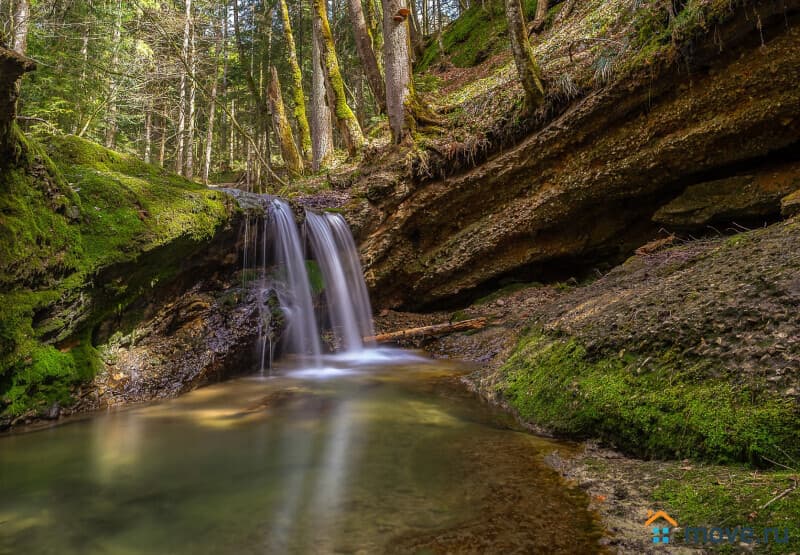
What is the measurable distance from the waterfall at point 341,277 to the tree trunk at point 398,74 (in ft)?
9.06

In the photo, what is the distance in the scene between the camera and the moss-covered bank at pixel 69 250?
4.06 metres

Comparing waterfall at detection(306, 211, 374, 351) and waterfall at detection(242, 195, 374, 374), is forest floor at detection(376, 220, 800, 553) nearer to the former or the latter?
waterfall at detection(242, 195, 374, 374)

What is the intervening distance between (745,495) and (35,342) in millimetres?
5602

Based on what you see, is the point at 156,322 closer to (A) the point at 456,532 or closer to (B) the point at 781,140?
(A) the point at 456,532

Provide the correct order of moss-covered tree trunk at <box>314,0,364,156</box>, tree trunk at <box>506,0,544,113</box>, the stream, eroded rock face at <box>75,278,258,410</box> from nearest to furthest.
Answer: the stream < eroded rock face at <box>75,278,258,410</box> < tree trunk at <box>506,0,544,113</box> < moss-covered tree trunk at <box>314,0,364,156</box>

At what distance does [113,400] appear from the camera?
16.0ft

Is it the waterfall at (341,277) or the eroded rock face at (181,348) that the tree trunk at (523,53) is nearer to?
the waterfall at (341,277)

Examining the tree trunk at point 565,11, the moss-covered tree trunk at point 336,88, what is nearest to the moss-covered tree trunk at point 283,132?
the moss-covered tree trunk at point 336,88

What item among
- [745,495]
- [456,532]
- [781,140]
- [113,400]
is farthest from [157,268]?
[781,140]

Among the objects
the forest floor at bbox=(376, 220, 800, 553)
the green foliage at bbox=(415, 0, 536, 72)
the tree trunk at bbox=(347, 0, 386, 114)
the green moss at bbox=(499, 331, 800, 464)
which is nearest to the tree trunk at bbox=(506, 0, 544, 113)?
the forest floor at bbox=(376, 220, 800, 553)

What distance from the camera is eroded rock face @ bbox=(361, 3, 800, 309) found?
5578mm

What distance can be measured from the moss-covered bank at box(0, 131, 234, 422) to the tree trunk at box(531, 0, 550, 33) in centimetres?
1184

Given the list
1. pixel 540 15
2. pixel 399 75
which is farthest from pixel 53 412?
pixel 540 15

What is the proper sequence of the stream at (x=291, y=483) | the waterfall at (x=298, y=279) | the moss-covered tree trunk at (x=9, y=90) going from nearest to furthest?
the stream at (x=291, y=483), the moss-covered tree trunk at (x=9, y=90), the waterfall at (x=298, y=279)
